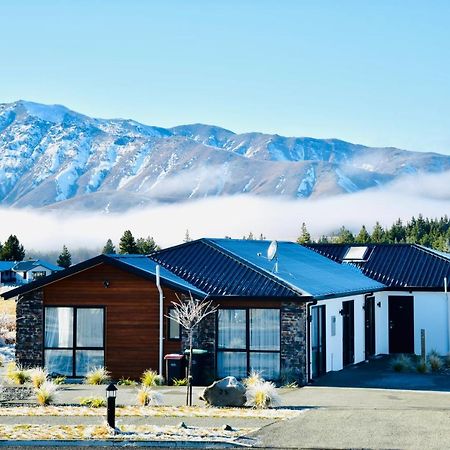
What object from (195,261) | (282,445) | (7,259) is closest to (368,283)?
(195,261)

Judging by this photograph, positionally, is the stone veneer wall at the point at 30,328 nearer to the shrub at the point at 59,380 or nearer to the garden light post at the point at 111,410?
the shrub at the point at 59,380

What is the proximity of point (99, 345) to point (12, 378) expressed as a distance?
2.50m

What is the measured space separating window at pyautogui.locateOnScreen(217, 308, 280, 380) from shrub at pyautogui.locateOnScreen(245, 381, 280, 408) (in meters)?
4.87

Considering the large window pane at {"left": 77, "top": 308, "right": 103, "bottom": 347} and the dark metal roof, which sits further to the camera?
the large window pane at {"left": 77, "top": 308, "right": 103, "bottom": 347}

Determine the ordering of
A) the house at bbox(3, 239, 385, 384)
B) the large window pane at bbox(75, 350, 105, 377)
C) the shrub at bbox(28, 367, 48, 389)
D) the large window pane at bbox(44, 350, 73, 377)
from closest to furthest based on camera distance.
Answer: the shrub at bbox(28, 367, 48, 389) < the house at bbox(3, 239, 385, 384) < the large window pane at bbox(75, 350, 105, 377) < the large window pane at bbox(44, 350, 73, 377)

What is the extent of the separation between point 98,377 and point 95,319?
1.74 meters

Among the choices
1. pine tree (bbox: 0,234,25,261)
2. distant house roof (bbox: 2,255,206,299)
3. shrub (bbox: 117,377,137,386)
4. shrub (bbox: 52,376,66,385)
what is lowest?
shrub (bbox: 117,377,137,386)

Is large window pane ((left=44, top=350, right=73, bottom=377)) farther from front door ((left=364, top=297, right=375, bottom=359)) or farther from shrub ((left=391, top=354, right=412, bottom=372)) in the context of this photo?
front door ((left=364, top=297, right=375, bottom=359))

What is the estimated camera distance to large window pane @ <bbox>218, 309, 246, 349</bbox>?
25938 mm

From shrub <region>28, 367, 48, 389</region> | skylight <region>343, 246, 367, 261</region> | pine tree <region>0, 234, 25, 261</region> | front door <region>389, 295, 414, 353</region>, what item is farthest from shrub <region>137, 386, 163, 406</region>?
pine tree <region>0, 234, 25, 261</region>

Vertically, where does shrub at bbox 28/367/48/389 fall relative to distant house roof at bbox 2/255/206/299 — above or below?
below

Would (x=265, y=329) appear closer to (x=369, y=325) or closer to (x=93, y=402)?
(x=93, y=402)

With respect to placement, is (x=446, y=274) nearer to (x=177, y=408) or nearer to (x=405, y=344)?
(x=405, y=344)

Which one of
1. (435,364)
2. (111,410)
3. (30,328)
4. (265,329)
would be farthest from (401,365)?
(111,410)
